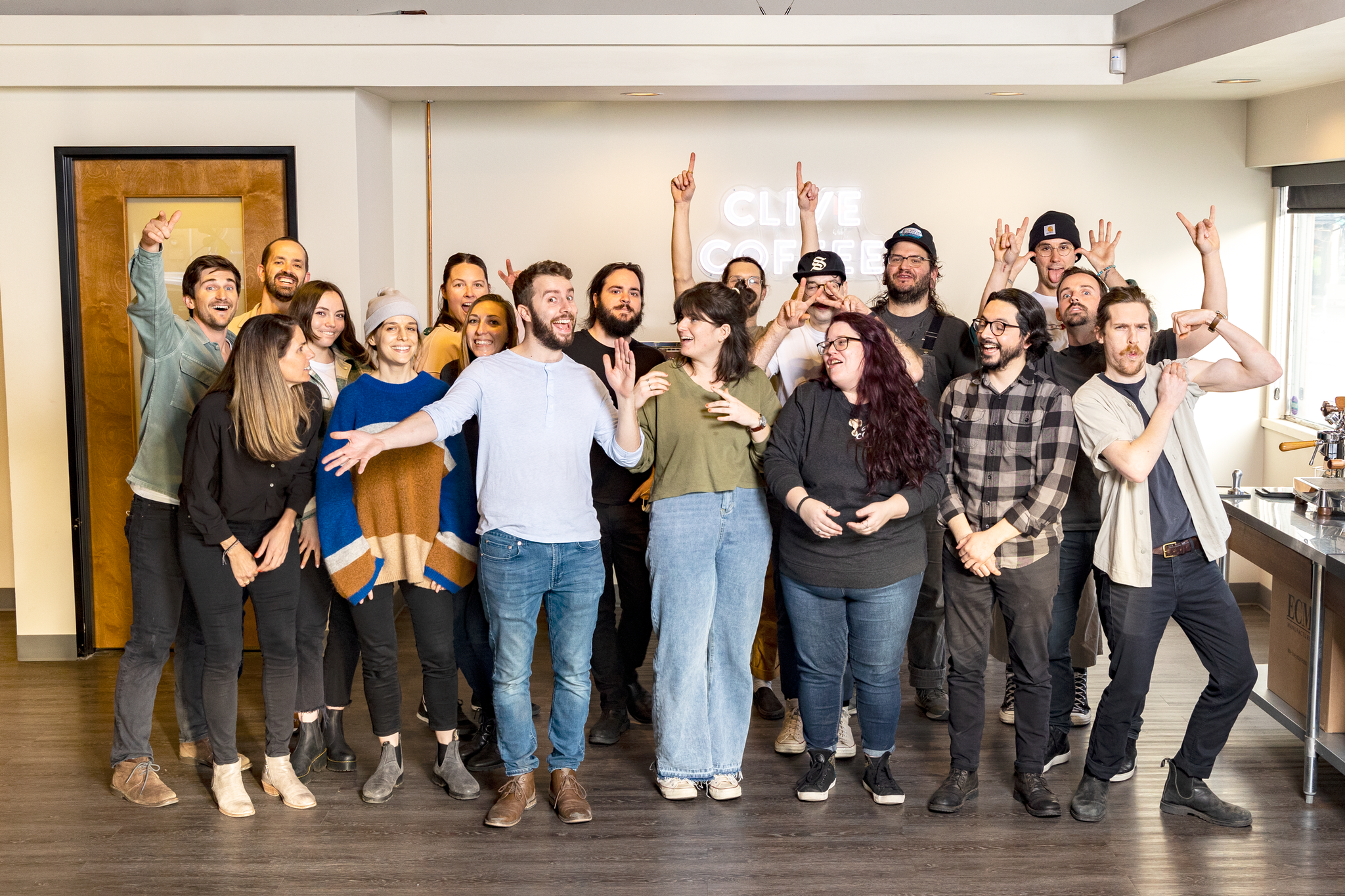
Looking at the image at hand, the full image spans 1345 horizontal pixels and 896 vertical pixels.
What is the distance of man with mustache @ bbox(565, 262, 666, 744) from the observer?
13.5ft

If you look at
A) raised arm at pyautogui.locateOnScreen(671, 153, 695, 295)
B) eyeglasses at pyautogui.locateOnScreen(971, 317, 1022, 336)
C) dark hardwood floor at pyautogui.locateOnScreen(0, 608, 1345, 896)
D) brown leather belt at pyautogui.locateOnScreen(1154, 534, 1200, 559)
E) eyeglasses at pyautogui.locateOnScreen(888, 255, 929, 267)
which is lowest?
dark hardwood floor at pyautogui.locateOnScreen(0, 608, 1345, 896)

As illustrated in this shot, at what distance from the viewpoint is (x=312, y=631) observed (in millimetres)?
3959

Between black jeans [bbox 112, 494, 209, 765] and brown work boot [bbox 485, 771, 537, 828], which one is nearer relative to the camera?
brown work boot [bbox 485, 771, 537, 828]

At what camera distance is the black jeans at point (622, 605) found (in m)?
4.20

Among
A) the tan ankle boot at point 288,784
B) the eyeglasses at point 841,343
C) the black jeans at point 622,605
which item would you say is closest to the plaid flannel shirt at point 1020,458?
the eyeglasses at point 841,343

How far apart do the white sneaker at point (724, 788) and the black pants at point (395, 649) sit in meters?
0.95

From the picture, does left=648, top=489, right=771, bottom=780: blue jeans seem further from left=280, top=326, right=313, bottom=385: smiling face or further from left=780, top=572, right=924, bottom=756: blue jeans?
left=280, top=326, right=313, bottom=385: smiling face

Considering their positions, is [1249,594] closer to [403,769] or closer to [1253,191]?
[1253,191]

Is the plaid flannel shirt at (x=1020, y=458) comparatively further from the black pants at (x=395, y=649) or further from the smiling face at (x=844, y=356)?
the black pants at (x=395, y=649)

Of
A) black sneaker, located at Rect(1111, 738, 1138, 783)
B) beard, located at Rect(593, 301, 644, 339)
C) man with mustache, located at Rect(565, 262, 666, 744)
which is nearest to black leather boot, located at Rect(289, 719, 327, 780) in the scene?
man with mustache, located at Rect(565, 262, 666, 744)

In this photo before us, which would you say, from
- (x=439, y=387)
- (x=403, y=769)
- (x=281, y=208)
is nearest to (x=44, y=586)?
(x=281, y=208)

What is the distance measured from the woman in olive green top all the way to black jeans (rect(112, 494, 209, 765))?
1.63 meters

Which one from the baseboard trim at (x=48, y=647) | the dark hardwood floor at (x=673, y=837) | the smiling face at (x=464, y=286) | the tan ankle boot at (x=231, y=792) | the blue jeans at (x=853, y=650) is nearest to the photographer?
the dark hardwood floor at (x=673, y=837)

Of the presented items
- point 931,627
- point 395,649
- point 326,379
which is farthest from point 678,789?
point 326,379
